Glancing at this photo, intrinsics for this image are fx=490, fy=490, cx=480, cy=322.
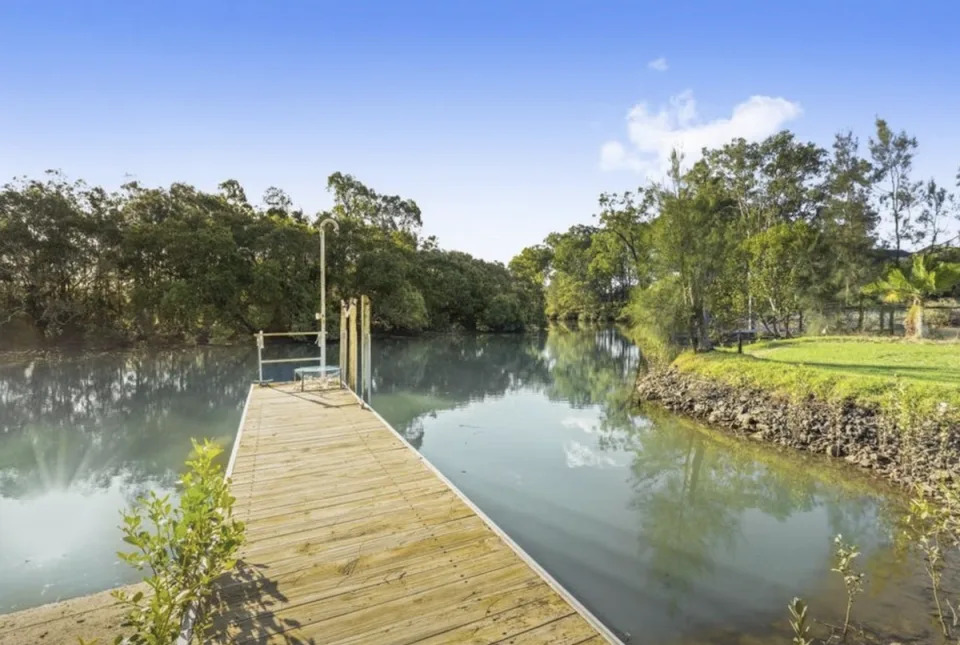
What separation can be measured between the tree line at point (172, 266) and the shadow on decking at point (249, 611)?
81.1ft

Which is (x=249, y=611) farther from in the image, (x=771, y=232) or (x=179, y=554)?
(x=771, y=232)

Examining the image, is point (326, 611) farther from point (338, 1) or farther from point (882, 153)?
point (882, 153)

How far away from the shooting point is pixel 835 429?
8594mm

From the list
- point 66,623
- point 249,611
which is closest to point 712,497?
point 249,611

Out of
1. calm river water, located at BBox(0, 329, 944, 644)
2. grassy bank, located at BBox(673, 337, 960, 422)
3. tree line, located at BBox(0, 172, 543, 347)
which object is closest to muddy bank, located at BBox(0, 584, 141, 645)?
calm river water, located at BBox(0, 329, 944, 644)

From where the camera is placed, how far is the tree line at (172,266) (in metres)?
22.8

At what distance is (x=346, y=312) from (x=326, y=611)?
8.50 metres

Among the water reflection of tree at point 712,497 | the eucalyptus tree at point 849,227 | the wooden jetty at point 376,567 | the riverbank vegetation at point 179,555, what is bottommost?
the water reflection of tree at point 712,497

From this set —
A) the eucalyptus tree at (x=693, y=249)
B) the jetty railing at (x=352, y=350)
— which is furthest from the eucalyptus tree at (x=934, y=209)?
the jetty railing at (x=352, y=350)

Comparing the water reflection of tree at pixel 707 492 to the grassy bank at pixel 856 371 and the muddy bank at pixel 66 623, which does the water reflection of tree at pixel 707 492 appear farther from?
the muddy bank at pixel 66 623

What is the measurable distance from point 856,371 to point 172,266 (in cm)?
2884

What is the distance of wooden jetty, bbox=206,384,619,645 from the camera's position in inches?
107

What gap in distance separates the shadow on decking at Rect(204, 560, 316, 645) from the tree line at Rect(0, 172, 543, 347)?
24.7m

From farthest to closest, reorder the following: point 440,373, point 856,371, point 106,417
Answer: point 440,373, point 106,417, point 856,371
